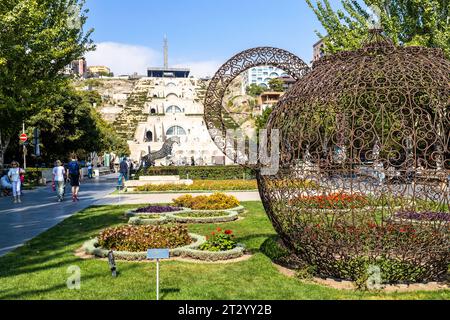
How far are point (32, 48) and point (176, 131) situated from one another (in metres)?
46.7

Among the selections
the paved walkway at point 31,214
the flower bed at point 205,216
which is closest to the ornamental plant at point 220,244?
the paved walkway at point 31,214

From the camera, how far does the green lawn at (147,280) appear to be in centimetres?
598

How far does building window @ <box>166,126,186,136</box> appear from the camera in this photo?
62.7 m

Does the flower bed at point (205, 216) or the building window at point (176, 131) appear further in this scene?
the building window at point (176, 131)

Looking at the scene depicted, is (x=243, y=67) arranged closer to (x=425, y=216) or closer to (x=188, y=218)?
(x=425, y=216)

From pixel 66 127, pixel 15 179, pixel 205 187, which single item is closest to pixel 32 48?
pixel 15 179

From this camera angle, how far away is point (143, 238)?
884 centimetres

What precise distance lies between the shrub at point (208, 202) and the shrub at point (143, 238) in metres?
5.04

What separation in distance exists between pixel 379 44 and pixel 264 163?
2409mm

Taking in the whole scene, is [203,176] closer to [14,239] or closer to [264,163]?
[14,239]

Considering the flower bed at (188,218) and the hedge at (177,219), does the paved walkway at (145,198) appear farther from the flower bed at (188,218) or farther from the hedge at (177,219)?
the hedge at (177,219)

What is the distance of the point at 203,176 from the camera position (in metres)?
28.2

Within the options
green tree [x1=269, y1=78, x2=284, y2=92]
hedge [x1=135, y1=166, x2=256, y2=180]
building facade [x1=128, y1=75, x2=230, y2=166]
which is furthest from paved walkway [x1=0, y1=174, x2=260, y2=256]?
green tree [x1=269, y1=78, x2=284, y2=92]

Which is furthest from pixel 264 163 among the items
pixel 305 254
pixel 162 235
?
pixel 162 235
